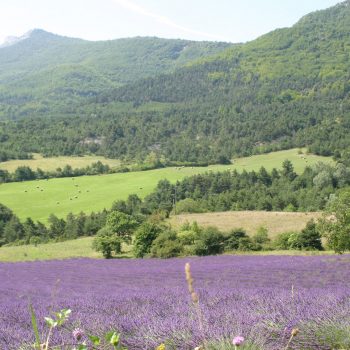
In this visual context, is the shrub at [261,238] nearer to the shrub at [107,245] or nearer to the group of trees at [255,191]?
the shrub at [107,245]

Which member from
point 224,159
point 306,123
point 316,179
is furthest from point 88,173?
point 306,123

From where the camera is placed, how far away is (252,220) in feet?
186

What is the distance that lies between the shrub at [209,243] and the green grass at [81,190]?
51.7m

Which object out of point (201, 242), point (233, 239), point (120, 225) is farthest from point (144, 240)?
point (120, 225)

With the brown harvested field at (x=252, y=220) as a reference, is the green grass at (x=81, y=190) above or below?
below

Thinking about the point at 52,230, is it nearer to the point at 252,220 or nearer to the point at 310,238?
the point at 252,220

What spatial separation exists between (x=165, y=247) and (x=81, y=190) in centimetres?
7301

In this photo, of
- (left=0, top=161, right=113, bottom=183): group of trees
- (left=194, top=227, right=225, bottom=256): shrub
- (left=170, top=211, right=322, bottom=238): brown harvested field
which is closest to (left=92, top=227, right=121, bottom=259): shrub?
(left=194, top=227, right=225, bottom=256): shrub

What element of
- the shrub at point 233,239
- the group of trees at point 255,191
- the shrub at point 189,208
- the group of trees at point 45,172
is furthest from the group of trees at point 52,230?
the group of trees at point 45,172

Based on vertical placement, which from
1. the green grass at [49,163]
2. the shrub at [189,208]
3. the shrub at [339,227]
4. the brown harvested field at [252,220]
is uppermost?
the shrub at [339,227]

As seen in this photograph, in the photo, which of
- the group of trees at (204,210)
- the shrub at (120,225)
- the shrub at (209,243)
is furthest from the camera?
the shrub at (120,225)

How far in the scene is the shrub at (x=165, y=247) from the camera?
34562mm

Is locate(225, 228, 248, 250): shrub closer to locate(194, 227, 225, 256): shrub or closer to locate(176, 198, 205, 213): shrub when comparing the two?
locate(194, 227, 225, 256): shrub

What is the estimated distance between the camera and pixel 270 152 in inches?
5837
